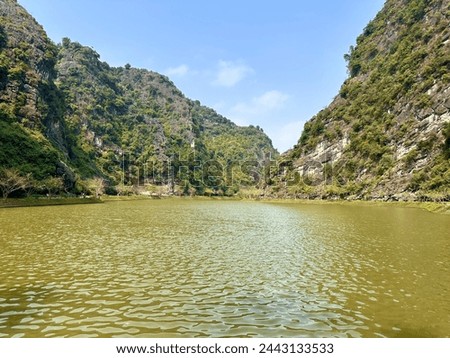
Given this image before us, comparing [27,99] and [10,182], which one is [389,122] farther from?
[27,99]

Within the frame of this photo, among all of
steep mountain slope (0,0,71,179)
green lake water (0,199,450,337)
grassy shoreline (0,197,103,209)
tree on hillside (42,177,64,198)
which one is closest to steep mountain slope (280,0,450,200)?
green lake water (0,199,450,337)

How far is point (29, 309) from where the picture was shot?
13.9 m

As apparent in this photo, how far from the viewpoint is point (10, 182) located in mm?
83438

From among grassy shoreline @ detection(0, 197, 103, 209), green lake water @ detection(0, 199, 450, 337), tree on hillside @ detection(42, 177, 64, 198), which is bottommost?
green lake water @ detection(0, 199, 450, 337)

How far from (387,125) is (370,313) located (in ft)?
448

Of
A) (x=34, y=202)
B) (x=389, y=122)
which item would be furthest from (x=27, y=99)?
(x=389, y=122)

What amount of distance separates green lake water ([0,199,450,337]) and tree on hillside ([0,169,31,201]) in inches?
2272

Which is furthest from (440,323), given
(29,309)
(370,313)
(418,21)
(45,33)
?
(45,33)

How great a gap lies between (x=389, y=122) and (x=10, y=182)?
131 metres

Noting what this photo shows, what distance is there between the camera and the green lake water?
41.0 feet

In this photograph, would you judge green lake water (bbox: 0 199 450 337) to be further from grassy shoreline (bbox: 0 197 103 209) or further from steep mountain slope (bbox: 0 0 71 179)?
steep mountain slope (bbox: 0 0 71 179)

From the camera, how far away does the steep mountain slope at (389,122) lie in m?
109

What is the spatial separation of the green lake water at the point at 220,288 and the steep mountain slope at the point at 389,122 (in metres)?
77.2
